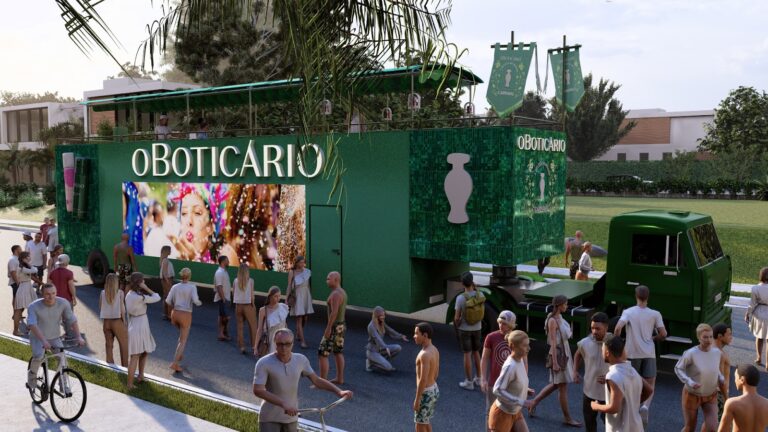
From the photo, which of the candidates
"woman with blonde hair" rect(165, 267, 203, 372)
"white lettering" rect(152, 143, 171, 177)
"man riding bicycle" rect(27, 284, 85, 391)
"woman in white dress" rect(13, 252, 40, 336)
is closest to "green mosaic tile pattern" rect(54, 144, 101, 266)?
"white lettering" rect(152, 143, 171, 177)

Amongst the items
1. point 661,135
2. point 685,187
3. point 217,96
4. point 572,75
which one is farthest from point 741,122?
point 217,96

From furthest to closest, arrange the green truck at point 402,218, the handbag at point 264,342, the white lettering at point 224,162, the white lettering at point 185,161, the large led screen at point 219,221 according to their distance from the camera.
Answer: the white lettering at point 185,161, the white lettering at point 224,162, the large led screen at point 219,221, the green truck at point 402,218, the handbag at point 264,342

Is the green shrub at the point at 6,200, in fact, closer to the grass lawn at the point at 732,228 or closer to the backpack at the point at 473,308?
the grass lawn at the point at 732,228

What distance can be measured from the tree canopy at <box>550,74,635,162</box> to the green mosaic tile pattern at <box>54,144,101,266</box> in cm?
6665

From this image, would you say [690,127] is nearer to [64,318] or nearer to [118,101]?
[118,101]

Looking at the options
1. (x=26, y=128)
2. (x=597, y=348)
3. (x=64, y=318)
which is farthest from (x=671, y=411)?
(x=26, y=128)

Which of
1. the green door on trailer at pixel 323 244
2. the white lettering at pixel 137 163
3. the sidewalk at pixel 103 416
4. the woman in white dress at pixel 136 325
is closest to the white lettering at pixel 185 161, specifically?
the white lettering at pixel 137 163

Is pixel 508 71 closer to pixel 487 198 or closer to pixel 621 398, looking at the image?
pixel 487 198

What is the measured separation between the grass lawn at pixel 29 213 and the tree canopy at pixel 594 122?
54.4 metres

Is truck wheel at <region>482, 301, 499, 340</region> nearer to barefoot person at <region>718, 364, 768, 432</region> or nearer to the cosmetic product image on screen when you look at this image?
barefoot person at <region>718, 364, 768, 432</region>

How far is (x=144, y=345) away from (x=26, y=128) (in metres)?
83.5

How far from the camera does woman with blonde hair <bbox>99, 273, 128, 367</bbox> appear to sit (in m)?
11.0

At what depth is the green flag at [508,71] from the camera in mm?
18266

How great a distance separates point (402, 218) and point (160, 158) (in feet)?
24.5
